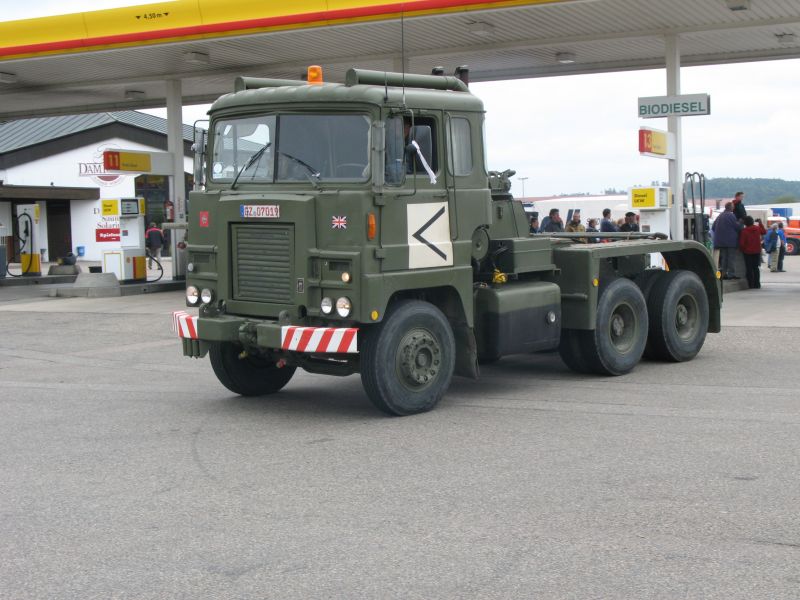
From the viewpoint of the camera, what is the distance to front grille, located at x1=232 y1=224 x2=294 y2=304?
8.66 meters

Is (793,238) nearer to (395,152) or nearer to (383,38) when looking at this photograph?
(383,38)

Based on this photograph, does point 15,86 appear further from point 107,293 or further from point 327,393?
point 327,393

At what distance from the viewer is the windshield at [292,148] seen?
8.59 meters

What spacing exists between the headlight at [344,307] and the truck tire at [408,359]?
0.36m

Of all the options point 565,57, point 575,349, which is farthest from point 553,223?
point 575,349

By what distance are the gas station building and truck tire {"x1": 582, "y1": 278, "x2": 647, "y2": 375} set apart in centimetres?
3306

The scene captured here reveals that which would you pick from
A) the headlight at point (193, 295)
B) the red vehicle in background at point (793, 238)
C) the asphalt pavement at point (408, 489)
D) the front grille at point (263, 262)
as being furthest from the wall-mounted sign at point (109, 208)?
the red vehicle in background at point (793, 238)

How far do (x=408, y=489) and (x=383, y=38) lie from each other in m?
14.9

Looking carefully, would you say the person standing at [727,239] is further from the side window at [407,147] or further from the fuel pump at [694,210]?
the side window at [407,147]

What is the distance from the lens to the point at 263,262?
8.82 metres

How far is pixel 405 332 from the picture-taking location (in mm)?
8688

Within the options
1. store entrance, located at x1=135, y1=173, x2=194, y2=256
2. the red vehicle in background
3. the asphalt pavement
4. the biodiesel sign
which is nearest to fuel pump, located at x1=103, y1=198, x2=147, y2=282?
the biodiesel sign

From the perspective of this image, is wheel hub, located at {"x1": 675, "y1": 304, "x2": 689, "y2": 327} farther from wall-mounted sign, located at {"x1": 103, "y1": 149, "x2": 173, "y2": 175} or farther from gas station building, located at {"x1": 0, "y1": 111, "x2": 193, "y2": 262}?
gas station building, located at {"x1": 0, "y1": 111, "x2": 193, "y2": 262}

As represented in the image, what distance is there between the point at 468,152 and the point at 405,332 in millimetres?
1800
